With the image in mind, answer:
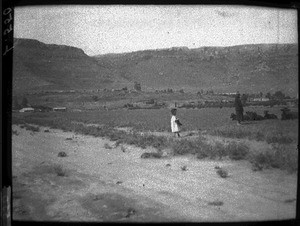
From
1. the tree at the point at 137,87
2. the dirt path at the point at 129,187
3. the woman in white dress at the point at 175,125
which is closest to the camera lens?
the dirt path at the point at 129,187

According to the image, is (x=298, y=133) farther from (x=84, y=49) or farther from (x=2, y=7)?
(x=2, y=7)

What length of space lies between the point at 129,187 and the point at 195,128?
1.43 m

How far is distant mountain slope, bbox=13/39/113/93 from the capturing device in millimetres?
4281

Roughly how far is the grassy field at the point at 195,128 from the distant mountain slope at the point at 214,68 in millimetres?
430

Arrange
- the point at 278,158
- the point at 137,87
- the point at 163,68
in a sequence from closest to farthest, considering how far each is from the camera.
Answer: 1. the point at 278,158
2. the point at 137,87
3. the point at 163,68

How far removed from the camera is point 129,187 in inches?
174

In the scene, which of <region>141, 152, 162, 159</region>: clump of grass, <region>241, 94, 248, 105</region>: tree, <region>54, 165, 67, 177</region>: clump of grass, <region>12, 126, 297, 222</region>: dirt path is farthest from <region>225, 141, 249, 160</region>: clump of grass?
<region>54, 165, 67, 177</region>: clump of grass

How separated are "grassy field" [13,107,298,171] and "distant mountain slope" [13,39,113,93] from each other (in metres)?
0.49

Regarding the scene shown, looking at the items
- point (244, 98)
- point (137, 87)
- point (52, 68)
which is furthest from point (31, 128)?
point (244, 98)

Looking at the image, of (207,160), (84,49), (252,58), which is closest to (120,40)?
(84,49)

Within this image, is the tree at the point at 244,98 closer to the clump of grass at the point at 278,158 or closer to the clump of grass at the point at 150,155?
the clump of grass at the point at 278,158

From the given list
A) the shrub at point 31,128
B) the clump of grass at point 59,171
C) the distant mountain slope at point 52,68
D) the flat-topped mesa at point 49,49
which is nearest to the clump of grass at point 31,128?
the shrub at point 31,128

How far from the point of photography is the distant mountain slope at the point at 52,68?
4.28 m

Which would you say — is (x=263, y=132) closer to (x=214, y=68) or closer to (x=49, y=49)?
(x=214, y=68)
